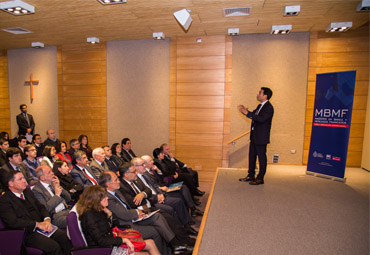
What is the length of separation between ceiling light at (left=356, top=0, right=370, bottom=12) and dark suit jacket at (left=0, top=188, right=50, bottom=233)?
5.52 m

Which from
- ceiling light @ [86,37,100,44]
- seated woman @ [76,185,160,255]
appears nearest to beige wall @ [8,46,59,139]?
ceiling light @ [86,37,100,44]

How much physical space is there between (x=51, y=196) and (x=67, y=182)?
21.7 inches

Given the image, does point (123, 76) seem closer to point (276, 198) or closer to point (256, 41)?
point (256, 41)

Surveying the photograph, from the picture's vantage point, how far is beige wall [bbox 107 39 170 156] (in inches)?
263

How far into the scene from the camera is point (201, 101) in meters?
6.45

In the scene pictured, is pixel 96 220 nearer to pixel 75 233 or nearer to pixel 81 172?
pixel 75 233

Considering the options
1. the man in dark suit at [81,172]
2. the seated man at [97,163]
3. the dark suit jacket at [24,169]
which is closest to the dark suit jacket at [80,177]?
the man in dark suit at [81,172]

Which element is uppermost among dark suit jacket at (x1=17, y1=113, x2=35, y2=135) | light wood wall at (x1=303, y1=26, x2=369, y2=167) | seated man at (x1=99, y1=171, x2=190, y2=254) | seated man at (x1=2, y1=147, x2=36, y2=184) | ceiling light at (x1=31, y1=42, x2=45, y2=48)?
ceiling light at (x1=31, y1=42, x2=45, y2=48)

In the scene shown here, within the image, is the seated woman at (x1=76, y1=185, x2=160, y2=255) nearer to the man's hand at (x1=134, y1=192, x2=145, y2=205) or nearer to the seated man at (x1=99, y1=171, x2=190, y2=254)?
the seated man at (x1=99, y1=171, x2=190, y2=254)

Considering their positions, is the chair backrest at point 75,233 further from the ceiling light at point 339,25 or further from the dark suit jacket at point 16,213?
the ceiling light at point 339,25

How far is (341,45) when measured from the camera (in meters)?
5.80

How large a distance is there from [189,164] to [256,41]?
350 cm

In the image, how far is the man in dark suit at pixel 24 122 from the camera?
7078 mm

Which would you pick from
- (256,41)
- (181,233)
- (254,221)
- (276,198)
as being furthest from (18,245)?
(256,41)
